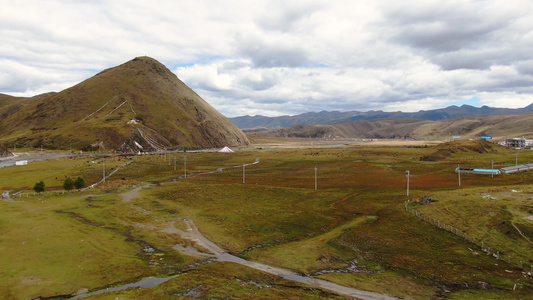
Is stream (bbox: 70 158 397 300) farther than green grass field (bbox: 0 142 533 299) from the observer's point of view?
No

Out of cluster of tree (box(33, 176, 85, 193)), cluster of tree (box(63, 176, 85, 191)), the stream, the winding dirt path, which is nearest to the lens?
the stream

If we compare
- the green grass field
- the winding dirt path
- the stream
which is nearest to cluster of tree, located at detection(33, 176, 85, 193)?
the green grass field

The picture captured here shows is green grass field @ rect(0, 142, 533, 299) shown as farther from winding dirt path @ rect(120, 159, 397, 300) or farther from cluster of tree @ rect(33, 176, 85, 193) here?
cluster of tree @ rect(33, 176, 85, 193)

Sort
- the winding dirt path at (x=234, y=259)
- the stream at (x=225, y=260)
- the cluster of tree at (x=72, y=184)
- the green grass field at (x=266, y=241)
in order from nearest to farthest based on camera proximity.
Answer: the stream at (x=225, y=260), the winding dirt path at (x=234, y=259), the green grass field at (x=266, y=241), the cluster of tree at (x=72, y=184)

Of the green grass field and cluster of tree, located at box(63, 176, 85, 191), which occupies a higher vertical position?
cluster of tree, located at box(63, 176, 85, 191)

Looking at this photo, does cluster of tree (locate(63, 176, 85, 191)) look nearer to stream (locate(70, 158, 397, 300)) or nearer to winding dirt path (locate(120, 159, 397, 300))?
winding dirt path (locate(120, 159, 397, 300))

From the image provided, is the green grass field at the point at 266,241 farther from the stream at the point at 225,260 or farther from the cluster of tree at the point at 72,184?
the cluster of tree at the point at 72,184

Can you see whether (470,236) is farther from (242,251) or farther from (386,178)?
(386,178)

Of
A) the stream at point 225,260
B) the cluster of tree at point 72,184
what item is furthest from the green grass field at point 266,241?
the cluster of tree at point 72,184

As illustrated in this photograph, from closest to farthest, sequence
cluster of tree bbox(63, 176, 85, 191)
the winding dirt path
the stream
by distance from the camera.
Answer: the stream
the winding dirt path
cluster of tree bbox(63, 176, 85, 191)
